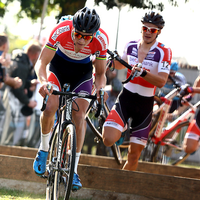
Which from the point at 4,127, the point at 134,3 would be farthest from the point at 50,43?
the point at 134,3

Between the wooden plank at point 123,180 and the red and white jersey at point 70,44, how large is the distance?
1686mm

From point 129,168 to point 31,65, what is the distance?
4.05 metres

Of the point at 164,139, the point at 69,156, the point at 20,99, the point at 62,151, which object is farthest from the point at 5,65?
the point at 69,156

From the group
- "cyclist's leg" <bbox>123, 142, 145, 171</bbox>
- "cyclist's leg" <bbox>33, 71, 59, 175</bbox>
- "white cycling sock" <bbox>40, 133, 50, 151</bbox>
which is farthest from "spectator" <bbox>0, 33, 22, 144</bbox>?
"cyclist's leg" <bbox>123, 142, 145, 171</bbox>

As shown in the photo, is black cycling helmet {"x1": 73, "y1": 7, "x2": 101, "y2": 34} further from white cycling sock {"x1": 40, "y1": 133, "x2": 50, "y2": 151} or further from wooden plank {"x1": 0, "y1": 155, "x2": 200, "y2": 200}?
wooden plank {"x1": 0, "y1": 155, "x2": 200, "y2": 200}

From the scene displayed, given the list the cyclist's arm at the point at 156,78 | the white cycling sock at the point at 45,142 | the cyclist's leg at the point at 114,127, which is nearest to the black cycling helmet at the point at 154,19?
the cyclist's arm at the point at 156,78

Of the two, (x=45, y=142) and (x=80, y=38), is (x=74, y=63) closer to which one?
(x=80, y=38)

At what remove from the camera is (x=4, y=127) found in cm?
963

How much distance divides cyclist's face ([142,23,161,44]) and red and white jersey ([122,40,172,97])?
16 centimetres

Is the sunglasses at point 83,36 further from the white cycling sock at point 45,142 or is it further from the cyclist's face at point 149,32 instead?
the cyclist's face at point 149,32

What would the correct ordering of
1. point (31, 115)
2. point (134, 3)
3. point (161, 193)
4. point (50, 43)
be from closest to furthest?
point (50, 43), point (161, 193), point (31, 115), point (134, 3)

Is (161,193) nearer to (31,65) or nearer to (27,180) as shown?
(27,180)

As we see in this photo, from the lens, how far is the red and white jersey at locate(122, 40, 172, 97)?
611 centimetres

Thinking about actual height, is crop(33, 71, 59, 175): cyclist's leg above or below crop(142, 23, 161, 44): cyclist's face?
below
